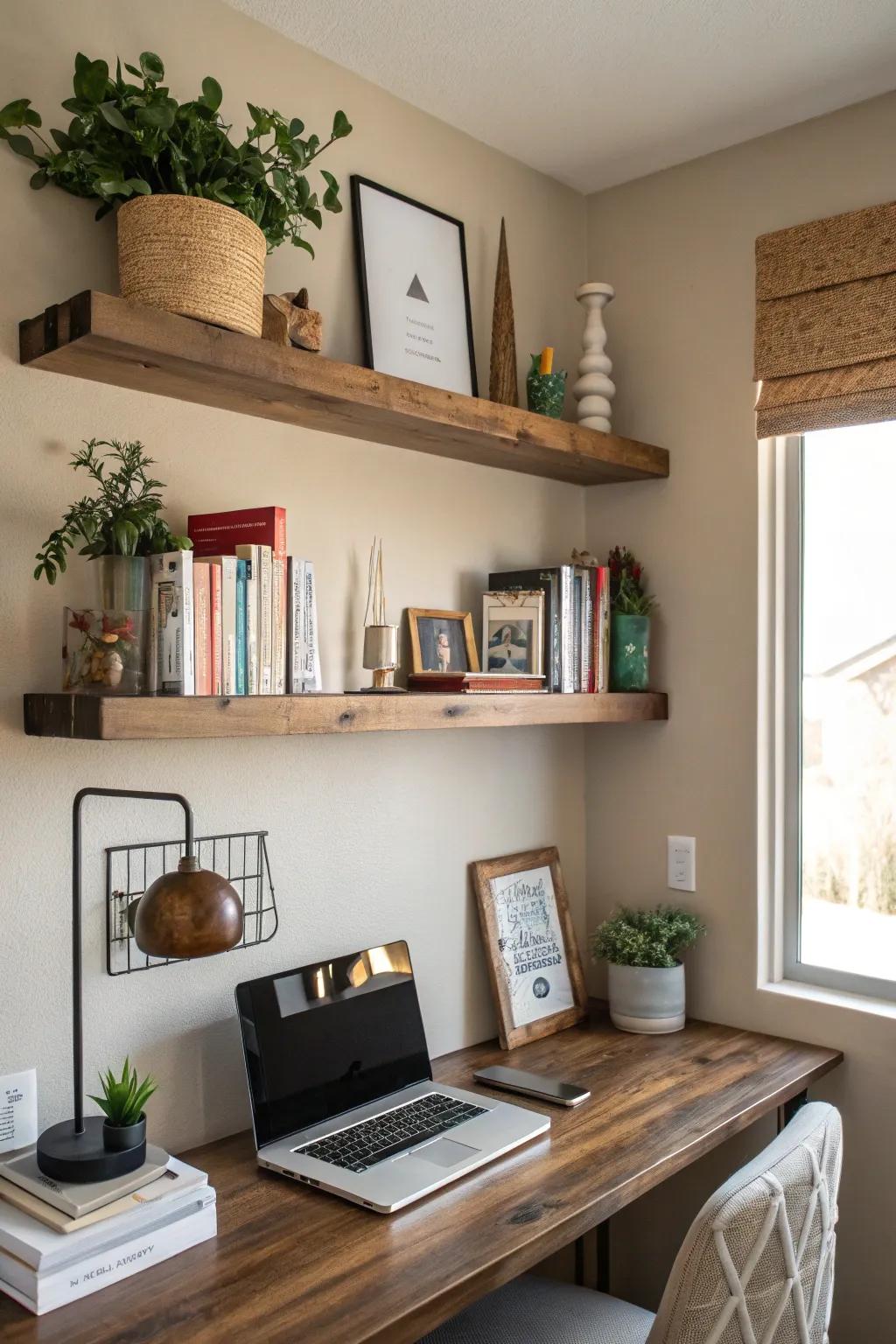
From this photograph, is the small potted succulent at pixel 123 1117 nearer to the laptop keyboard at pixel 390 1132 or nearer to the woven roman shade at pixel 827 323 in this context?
the laptop keyboard at pixel 390 1132

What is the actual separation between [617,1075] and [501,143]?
1918 mm

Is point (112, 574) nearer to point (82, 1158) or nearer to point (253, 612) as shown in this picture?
point (253, 612)

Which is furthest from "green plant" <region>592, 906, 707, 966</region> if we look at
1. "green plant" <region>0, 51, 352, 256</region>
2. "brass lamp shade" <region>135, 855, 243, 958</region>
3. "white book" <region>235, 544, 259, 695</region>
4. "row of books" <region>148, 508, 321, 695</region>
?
"green plant" <region>0, 51, 352, 256</region>

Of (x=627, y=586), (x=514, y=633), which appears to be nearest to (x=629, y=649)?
(x=627, y=586)

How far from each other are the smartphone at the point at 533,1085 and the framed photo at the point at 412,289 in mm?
1320

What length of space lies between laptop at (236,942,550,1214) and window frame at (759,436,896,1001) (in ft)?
2.53

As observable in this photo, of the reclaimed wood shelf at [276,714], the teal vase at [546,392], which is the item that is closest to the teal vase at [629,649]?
the reclaimed wood shelf at [276,714]

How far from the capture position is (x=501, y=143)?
7.59ft

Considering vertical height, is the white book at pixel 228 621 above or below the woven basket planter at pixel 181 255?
below

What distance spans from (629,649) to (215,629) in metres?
1.08

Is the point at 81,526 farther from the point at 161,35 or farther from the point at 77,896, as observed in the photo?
the point at 161,35

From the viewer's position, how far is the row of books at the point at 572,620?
2186 mm

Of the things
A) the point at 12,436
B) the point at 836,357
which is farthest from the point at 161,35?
the point at 836,357

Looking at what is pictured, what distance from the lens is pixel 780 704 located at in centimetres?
229
